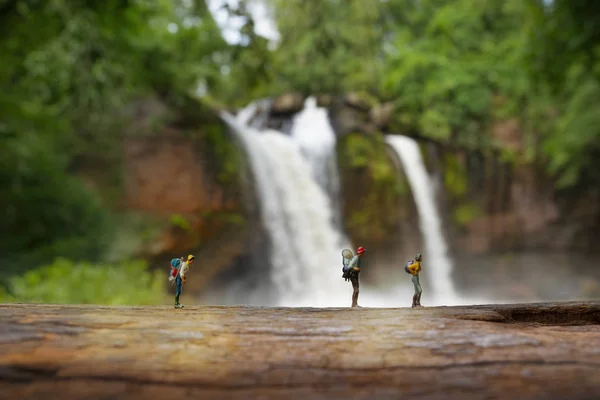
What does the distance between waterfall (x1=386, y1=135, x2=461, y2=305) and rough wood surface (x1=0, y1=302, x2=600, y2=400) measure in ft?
45.7

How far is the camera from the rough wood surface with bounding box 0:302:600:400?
62.6 inches

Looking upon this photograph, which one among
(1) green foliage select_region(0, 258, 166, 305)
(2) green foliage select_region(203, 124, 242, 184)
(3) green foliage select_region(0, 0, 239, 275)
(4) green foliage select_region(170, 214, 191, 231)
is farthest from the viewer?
(2) green foliage select_region(203, 124, 242, 184)

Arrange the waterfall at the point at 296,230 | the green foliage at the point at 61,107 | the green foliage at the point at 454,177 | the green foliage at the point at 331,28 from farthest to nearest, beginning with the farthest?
the green foliage at the point at 454,177, the waterfall at the point at 296,230, the green foliage at the point at 61,107, the green foliage at the point at 331,28

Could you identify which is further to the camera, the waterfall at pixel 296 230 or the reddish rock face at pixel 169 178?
the waterfall at pixel 296 230

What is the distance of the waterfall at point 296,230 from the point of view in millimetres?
12703

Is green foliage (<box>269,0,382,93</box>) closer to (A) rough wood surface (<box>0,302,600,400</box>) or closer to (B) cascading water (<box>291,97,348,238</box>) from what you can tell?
(B) cascading water (<box>291,97,348,238</box>)

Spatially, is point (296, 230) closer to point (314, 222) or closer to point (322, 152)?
point (314, 222)

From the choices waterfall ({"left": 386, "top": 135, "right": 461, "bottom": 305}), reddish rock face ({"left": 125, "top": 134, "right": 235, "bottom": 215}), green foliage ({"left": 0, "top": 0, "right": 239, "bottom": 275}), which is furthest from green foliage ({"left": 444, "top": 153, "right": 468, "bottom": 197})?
green foliage ({"left": 0, "top": 0, "right": 239, "bottom": 275})

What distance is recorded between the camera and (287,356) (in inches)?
71.3

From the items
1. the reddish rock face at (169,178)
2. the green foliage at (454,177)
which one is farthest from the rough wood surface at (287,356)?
the green foliage at (454,177)

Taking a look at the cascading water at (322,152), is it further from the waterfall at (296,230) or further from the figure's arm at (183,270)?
the figure's arm at (183,270)

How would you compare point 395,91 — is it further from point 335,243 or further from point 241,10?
point 241,10

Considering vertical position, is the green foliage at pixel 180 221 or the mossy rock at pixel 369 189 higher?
the mossy rock at pixel 369 189

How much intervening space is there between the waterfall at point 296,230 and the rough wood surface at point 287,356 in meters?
10.4
